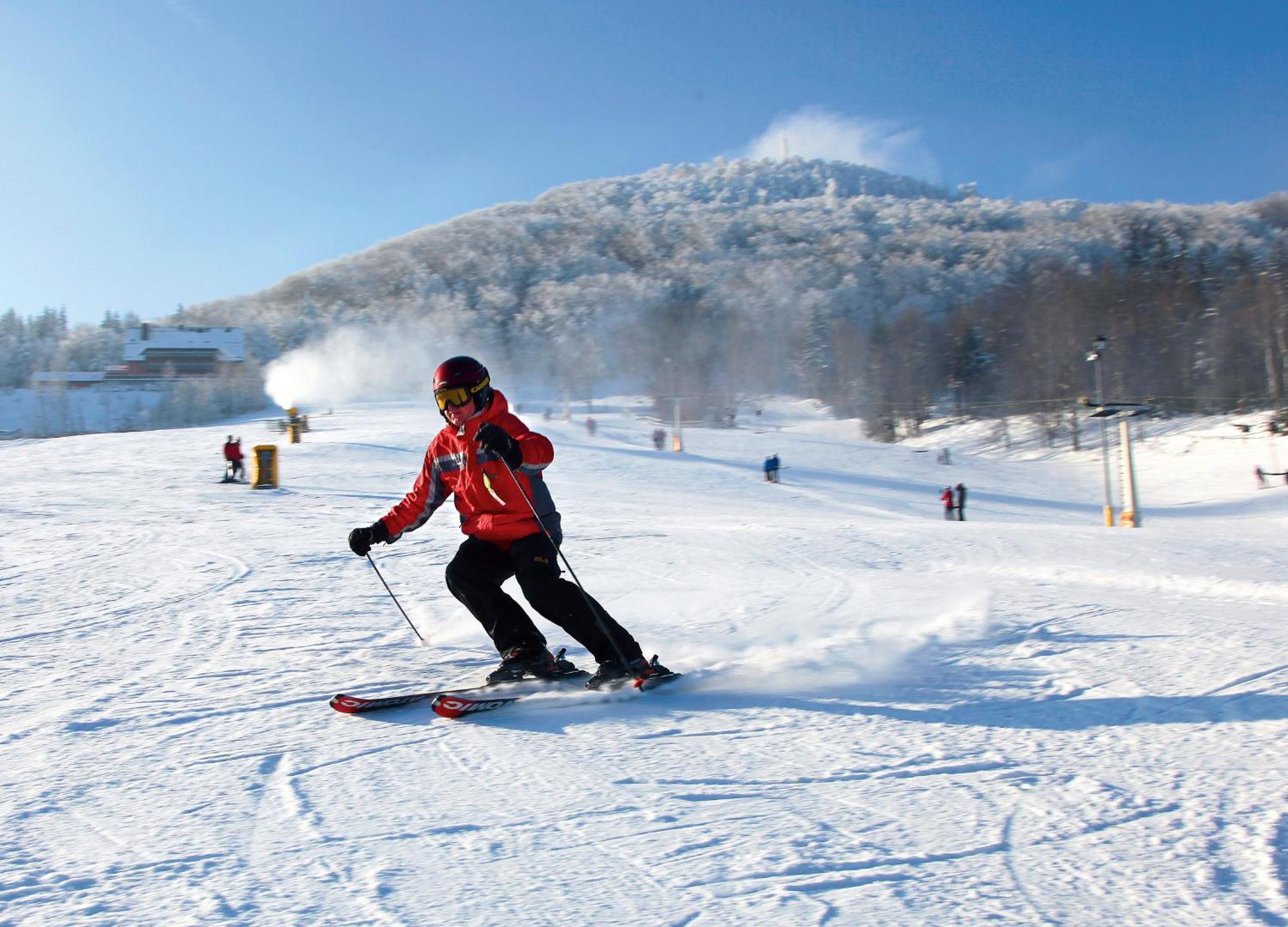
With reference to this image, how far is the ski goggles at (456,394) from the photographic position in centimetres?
347

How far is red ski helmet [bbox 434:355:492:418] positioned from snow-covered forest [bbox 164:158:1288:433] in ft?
151

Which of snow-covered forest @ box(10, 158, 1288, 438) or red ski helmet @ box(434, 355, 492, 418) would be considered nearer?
red ski helmet @ box(434, 355, 492, 418)

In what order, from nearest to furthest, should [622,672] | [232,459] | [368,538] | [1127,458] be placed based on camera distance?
[622,672]
[368,538]
[232,459]
[1127,458]

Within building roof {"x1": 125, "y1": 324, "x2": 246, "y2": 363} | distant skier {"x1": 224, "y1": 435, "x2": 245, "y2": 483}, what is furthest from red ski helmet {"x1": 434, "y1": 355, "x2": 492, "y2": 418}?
building roof {"x1": 125, "y1": 324, "x2": 246, "y2": 363}

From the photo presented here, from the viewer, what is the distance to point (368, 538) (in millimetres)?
3730

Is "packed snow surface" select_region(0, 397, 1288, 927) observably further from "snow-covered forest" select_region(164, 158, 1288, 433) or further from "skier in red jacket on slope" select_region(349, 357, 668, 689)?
"snow-covered forest" select_region(164, 158, 1288, 433)

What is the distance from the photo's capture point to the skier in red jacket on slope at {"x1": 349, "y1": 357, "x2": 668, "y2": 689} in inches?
135

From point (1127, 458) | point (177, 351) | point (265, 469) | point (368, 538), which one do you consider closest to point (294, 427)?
point (265, 469)

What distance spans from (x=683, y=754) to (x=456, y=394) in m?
1.74

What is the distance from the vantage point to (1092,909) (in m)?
1.73

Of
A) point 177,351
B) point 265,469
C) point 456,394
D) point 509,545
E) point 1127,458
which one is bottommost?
point 1127,458

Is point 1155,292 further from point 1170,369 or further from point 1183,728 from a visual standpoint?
point 1183,728

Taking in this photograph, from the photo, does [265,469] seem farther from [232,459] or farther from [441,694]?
[441,694]

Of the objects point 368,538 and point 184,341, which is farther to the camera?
point 184,341
